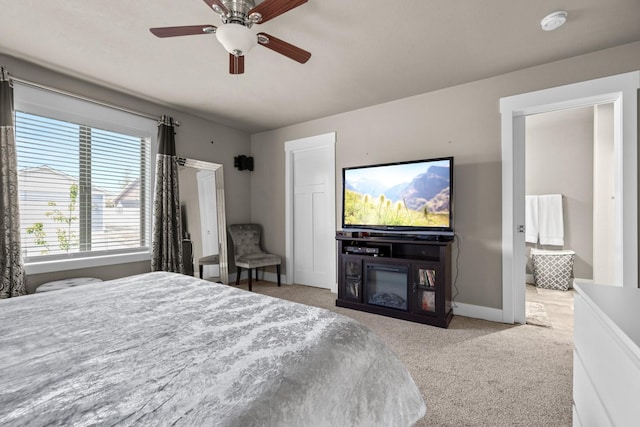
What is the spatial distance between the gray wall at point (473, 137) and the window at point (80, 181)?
9.54 feet

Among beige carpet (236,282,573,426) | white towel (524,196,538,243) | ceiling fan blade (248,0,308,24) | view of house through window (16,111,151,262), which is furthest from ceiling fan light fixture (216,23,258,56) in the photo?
white towel (524,196,538,243)

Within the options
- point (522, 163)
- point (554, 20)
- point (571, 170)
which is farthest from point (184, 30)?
point (571, 170)

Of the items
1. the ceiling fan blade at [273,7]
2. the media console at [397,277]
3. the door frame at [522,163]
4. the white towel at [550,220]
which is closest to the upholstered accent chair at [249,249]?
the media console at [397,277]

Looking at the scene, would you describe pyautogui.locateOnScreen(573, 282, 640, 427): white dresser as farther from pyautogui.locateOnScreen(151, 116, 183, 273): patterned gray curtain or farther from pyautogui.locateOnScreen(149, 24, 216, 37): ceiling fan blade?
pyautogui.locateOnScreen(151, 116, 183, 273): patterned gray curtain

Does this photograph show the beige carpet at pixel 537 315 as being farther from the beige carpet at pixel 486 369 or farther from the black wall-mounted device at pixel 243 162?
the black wall-mounted device at pixel 243 162

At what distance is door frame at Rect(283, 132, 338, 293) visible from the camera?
4.10 meters

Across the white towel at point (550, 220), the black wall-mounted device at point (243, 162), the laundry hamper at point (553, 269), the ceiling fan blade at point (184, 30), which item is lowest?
the laundry hamper at point (553, 269)

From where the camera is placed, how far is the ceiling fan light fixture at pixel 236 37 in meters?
1.78

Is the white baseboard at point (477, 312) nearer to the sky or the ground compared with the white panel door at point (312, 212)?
nearer to the ground

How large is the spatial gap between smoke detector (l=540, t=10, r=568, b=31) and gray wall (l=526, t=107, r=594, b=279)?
97.5 inches

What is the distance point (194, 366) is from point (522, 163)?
336 cm

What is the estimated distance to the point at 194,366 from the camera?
83 cm

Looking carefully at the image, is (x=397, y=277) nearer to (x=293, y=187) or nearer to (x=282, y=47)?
(x=293, y=187)

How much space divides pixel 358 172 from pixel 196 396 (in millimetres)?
3127
